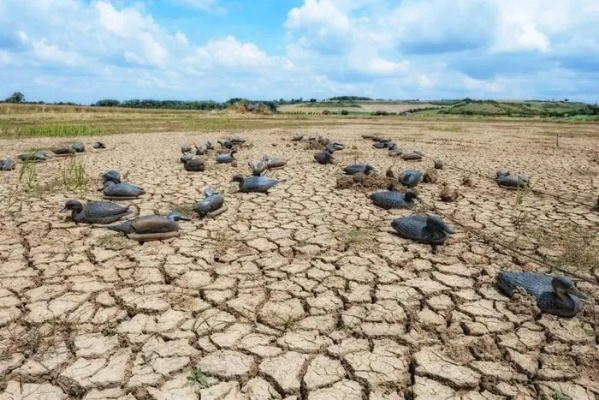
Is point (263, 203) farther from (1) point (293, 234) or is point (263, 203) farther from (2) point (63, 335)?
(2) point (63, 335)

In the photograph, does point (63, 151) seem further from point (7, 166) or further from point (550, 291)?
point (550, 291)

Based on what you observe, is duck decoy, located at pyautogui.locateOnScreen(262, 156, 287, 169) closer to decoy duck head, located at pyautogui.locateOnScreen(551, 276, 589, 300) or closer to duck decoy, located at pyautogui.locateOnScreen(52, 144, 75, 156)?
duck decoy, located at pyautogui.locateOnScreen(52, 144, 75, 156)

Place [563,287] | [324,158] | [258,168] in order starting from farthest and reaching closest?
1. [324,158]
2. [258,168]
3. [563,287]

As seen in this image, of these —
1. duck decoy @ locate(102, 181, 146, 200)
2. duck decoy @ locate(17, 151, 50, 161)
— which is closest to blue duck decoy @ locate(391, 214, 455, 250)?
duck decoy @ locate(102, 181, 146, 200)

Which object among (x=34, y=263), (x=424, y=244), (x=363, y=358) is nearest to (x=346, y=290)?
(x=363, y=358)

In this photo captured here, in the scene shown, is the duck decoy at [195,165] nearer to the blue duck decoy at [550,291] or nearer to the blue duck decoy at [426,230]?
the blue duck decoy at [426,230]

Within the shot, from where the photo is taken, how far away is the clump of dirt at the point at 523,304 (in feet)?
10.2

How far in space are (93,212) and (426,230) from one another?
3701mm

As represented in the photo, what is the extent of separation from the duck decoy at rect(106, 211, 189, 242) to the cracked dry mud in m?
0.11

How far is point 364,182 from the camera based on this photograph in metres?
7.04

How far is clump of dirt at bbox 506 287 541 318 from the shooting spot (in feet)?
10.2

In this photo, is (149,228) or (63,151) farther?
(63,151)

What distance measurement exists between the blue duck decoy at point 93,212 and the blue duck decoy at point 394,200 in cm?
339

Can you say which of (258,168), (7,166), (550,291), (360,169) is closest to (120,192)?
(258,168)
